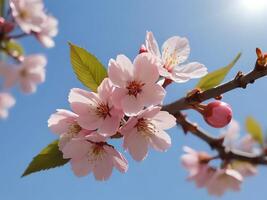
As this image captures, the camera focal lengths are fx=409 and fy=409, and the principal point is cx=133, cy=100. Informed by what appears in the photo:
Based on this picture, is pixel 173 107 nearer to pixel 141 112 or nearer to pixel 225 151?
pixel 141 112

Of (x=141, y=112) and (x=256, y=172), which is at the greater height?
(x=141, y=112)

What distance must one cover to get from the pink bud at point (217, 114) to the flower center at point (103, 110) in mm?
283

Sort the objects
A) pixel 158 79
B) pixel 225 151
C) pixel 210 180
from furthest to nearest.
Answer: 1. pixel 210 180
2. pixel 225 151
3. pixel 158 79

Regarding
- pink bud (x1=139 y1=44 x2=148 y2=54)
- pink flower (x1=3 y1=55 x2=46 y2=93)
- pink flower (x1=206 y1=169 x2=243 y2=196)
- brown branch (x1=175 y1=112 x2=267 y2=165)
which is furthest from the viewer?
pink flower (x1=3 y1=55 x2=46 y2=93)

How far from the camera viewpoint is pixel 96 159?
1335 millimetres

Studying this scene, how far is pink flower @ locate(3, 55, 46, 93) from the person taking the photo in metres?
4.79

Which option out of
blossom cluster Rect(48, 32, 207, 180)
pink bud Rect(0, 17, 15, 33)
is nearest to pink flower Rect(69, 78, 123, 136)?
blossom cluster Rect(48, 32, 207, 180)

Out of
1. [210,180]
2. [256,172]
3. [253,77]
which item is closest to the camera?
[253,77]

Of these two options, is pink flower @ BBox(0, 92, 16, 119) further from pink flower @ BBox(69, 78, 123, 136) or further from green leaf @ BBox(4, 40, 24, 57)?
pink flower @ BBox(69, 78, 123, 136)

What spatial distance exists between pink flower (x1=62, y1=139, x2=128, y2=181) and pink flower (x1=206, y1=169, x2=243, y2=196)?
1.00 meters

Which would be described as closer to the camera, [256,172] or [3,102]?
[256,172]

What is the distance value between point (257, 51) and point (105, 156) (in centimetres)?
58

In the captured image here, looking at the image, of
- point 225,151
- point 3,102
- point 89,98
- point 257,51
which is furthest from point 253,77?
point 3,102

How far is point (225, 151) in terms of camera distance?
1.88m
